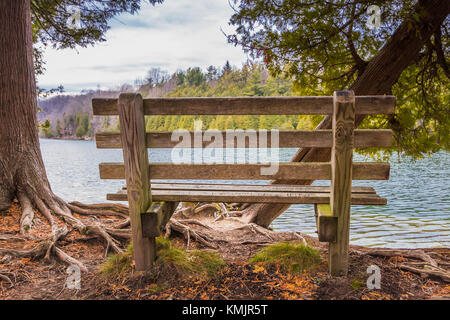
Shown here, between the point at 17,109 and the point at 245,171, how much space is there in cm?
433

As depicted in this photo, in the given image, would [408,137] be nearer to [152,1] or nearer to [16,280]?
[152,1]

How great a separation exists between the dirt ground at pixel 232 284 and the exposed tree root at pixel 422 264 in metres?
0.06

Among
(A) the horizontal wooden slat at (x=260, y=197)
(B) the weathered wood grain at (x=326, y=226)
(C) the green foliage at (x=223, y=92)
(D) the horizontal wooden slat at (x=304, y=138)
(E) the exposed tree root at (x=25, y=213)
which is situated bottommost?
(E) the exposed tree root at (x=25, y=213)

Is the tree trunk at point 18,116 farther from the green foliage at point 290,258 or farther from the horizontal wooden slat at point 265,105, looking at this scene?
the green foliage at point 290,258

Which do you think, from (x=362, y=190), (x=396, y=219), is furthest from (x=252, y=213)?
(x=396, y=219)

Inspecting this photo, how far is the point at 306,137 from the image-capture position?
3219 mm

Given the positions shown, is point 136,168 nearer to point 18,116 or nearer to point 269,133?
point 269,133

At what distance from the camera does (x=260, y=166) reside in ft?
10.5

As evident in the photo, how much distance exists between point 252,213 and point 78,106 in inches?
4275

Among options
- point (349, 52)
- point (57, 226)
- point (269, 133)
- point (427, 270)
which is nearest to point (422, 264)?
point (427, 270)

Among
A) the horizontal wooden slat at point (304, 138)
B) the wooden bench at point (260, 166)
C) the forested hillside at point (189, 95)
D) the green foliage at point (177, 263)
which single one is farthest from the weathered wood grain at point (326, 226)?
the forested hillside at point (189, 95)

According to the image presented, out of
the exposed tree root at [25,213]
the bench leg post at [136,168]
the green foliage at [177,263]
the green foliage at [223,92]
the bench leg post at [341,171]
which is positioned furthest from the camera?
the green foliage at [223,92]

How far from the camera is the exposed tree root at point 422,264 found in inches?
144

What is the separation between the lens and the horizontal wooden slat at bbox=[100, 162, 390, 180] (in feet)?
10.6
